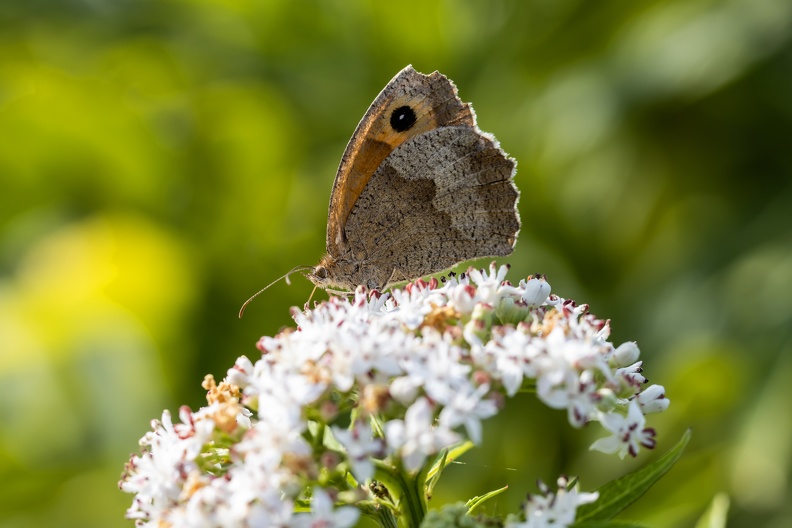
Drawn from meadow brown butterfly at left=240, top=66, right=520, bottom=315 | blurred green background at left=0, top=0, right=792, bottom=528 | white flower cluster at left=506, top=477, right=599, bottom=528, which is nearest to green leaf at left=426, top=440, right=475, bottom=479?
white flower cluster at left=506, top=477, right=599, bottom=528

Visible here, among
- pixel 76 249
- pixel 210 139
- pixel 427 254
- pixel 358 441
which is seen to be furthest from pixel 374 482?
pixel 210 139

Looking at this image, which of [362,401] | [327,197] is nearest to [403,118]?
[362,401]

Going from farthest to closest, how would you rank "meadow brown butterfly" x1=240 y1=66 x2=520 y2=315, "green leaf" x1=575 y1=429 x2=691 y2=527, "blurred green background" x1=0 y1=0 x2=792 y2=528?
"blurred green background" x1=0 y1=0 x2=792 y2=528
"meadow brown butterfly" x1=240 y1=66 x2=520 y2=315
"green leaf" x1=575 y1=429 x2=691 y2=527

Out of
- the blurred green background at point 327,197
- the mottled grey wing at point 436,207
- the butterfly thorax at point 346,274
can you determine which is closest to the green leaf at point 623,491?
the mottled grey wing at point 436,207

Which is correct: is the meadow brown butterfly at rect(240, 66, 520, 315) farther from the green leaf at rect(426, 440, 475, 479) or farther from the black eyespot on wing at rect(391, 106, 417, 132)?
the green leaf at rect(426, 440, 475, 479)

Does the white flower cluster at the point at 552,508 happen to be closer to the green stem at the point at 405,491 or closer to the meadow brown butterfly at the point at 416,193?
the green stem at the point at 405,491

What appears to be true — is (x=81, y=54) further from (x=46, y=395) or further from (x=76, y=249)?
(x=46, y=395)

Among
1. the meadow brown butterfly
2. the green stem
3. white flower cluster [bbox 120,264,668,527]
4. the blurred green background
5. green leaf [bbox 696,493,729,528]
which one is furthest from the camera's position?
the blurred green background
